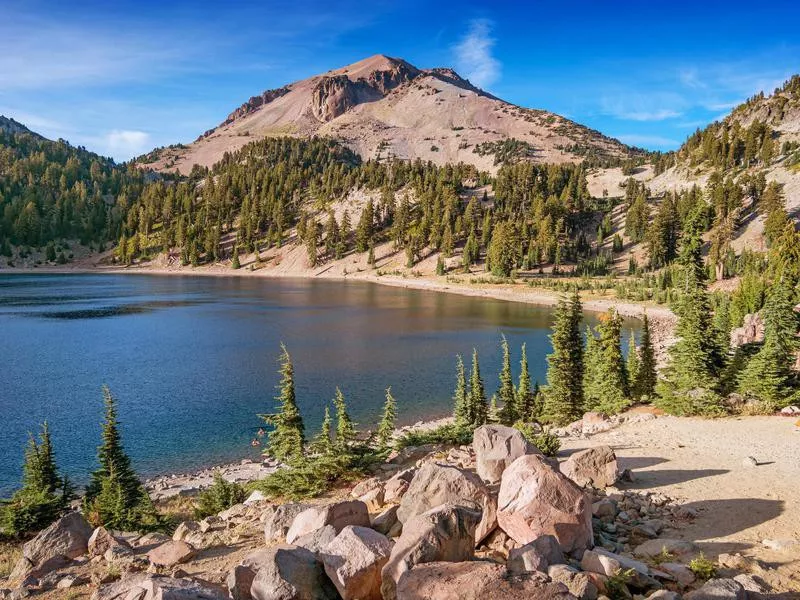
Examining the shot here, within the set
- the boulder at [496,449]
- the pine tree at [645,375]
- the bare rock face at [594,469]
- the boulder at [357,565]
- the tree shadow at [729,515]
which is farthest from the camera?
the pine tree at [645,375]

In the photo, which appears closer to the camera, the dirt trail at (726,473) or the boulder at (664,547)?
the boulder at (664,547)

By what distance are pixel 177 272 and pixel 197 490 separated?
174462mm

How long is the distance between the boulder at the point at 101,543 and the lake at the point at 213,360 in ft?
58.2

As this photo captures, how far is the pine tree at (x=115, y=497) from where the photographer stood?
815 inches

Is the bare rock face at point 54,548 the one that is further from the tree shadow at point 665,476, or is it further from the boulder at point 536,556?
the tree shadow at point 665,476

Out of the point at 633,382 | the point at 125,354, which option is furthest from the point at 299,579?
the point at 125,354

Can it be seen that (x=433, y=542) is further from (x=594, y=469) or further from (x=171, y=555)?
(x=594, y=469)

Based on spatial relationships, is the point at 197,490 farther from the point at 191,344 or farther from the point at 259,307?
the point at 259,307

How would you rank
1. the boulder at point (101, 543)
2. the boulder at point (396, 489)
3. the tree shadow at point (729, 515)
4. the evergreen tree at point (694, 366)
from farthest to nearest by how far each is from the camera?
the evergreen tree at point (694, 366)
the boulder at point (396, 489)
the boulder at point (101, 543)
the tree shadow at point (729, 515)

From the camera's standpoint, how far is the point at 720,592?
8.79 metres

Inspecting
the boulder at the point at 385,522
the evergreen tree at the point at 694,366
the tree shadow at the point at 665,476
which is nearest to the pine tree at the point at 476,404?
the evergreen tree at the point at 694,366

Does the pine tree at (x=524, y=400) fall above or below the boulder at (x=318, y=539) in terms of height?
below

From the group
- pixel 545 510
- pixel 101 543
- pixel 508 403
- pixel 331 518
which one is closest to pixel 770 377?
pixel 508 403

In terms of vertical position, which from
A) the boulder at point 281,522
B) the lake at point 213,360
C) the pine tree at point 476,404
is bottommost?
the lake at point 213,360
